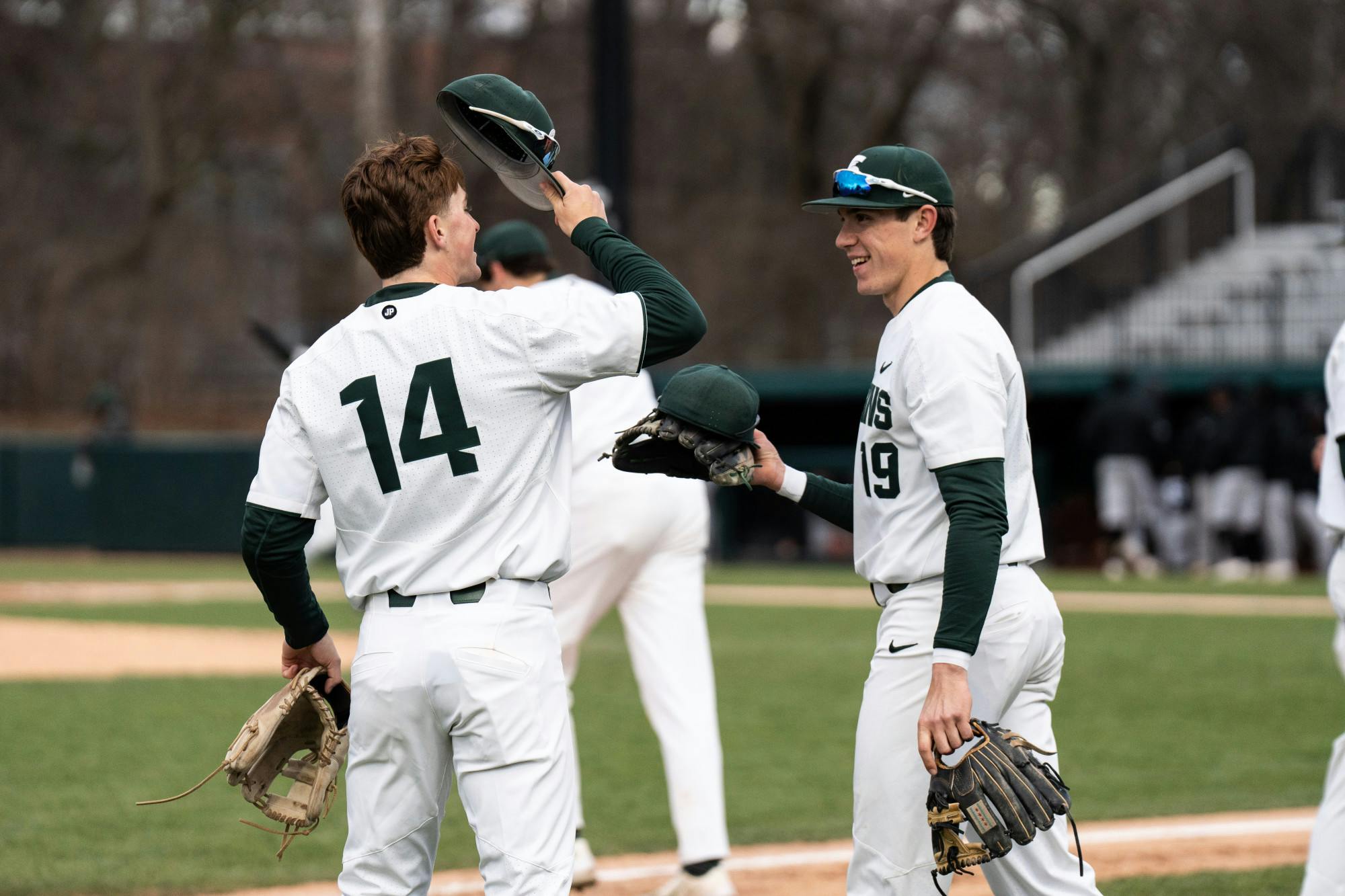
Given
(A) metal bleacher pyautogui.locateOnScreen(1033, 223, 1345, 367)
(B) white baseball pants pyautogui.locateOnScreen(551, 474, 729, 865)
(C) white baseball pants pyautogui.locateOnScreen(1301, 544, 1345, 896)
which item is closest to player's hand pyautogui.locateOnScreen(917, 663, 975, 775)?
(C) white baseball pants pyautogui.locateOnScreen(1301, 544, 1345, 896)

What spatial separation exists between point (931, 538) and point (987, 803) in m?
0.58

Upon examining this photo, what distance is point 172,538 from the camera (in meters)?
23.0

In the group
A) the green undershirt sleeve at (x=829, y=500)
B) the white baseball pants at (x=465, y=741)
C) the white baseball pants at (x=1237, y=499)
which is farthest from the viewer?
the white baseball pants at (x=1237, y=499)

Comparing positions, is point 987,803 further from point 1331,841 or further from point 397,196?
point 397,196

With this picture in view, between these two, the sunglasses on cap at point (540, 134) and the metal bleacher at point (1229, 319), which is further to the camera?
the metal bleacher at point (1229, 319)

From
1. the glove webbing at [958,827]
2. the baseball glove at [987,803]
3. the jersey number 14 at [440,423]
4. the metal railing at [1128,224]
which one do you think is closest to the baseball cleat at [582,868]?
the glove webbing at [958,827]

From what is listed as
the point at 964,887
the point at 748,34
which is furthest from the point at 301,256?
the point at 964,887

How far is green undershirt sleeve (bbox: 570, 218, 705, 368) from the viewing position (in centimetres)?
337

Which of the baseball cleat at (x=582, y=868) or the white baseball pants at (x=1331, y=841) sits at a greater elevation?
the white baseball pants at (x=1331, y=841)

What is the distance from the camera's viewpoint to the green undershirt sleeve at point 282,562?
3.45m

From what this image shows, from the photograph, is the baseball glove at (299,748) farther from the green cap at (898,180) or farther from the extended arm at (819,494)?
the green cap at (898,180)

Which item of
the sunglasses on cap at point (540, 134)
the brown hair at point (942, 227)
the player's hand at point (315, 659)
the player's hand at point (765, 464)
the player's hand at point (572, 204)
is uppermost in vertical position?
the sunglasses on cap at point (540, 134)

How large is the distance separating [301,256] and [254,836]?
27941 millimetres

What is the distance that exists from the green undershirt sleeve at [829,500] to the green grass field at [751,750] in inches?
76.1
